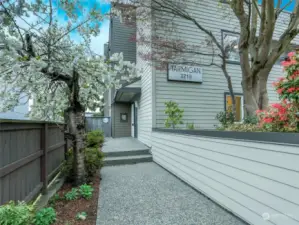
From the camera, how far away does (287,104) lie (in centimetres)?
307

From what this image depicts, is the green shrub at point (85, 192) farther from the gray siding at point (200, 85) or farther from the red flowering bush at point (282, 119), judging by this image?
the gray siding at point (200, 85)

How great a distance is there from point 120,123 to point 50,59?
8455 millimetres

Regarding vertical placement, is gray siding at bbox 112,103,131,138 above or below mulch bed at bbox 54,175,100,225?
above

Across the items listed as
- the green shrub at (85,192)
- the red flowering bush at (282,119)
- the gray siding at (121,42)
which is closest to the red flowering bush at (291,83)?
the red flowering bush at (282,119)

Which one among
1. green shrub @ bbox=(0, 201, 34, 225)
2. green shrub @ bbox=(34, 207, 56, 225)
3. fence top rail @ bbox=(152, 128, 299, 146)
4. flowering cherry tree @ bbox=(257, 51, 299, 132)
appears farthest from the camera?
flowering cherry tree @ bbox=(257, 51, 299, 132)

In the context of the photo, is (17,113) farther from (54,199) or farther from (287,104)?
(287,104)

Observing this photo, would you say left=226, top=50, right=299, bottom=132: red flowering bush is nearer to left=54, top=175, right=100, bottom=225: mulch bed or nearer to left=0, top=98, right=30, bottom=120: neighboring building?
left=54, top=175, right=100, bottom=225: mulch bed

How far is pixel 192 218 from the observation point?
2.96m

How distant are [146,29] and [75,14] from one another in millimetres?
4567

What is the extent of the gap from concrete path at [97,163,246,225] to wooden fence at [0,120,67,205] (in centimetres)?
120

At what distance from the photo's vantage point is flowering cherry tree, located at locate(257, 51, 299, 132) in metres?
2.69

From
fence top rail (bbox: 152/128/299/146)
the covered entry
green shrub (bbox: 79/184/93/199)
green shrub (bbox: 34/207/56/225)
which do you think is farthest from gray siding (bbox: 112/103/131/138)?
green shrub (bbox: 34/207/56/225)

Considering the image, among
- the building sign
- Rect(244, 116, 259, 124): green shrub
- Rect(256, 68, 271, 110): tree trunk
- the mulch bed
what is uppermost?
the building sign

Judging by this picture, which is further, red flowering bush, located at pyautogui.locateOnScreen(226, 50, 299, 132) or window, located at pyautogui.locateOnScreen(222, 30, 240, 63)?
window, located at pyautogui.locateOnScreen(222, 30, 240, 63)
